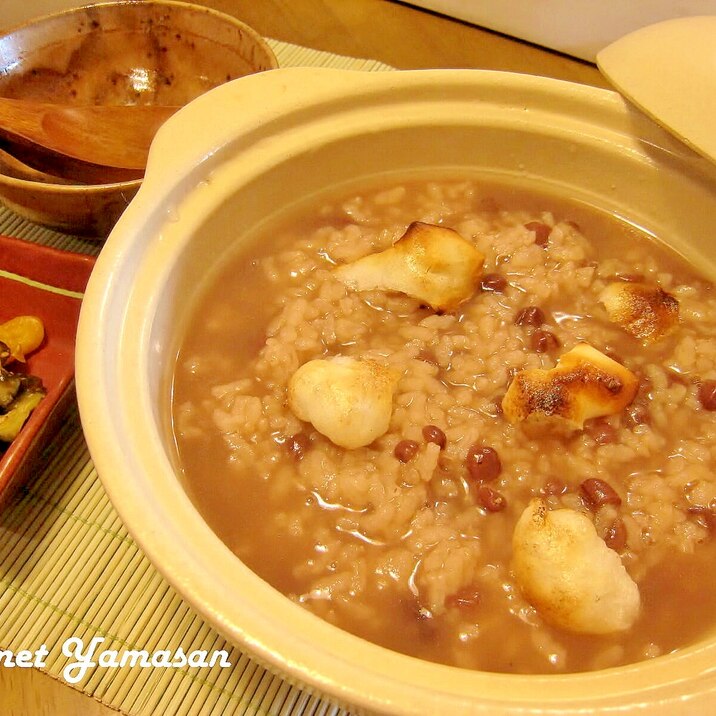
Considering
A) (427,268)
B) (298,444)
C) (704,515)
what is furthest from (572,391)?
(298,444)

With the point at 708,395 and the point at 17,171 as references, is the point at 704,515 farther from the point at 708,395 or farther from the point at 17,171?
the point at 17,171

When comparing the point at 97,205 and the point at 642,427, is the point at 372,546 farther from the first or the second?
the point at 97,205

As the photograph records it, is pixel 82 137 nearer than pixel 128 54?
Yes

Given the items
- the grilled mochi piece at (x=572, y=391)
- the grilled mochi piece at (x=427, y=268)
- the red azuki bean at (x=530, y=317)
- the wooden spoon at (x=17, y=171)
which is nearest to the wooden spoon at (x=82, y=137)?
the wooden spoon at (x=17, y=171)

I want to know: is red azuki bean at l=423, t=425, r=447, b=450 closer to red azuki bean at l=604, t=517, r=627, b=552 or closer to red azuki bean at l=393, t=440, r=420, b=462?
red azuki bean at l=393, t=440, r=420, b=462

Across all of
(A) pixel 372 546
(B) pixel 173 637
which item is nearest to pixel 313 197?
(A) pixel 372 546

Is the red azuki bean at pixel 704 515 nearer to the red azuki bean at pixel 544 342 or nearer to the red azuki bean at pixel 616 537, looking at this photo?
the red azuki bean at pixel 616 537
